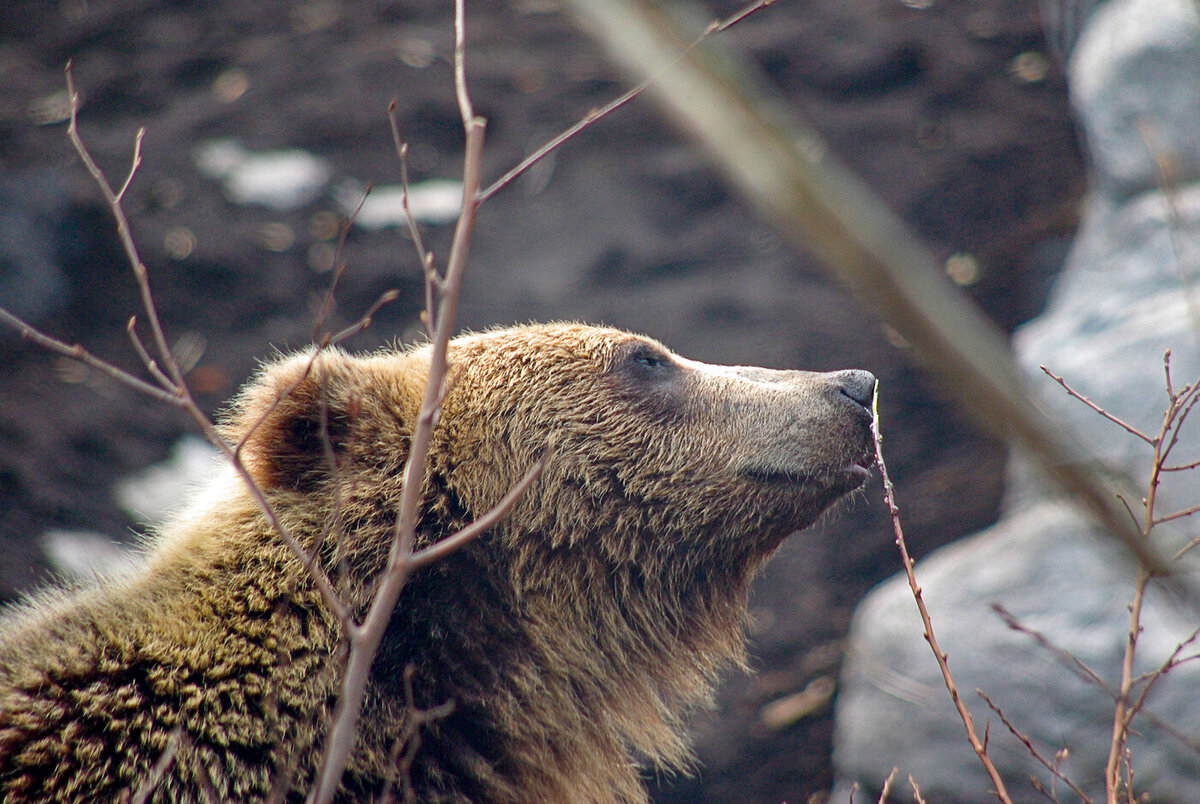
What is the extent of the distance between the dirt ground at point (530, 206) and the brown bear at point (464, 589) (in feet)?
10.9

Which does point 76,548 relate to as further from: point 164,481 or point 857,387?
point 857,387

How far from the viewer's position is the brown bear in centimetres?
202

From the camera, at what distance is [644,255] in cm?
691

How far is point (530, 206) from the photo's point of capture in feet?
23.2

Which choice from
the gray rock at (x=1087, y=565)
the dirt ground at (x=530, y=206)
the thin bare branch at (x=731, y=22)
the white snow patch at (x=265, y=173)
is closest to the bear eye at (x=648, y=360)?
the thin bare branch at (x=731, y=22)

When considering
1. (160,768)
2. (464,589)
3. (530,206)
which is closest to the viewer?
(160,768)

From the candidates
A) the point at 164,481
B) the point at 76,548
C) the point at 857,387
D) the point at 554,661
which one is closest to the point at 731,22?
the point at 857,387

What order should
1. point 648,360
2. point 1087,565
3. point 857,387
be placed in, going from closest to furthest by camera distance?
1. point 857,387
2. point 648,360
3. point 1087,565

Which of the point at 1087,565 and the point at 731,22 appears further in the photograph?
the point at 1087,565

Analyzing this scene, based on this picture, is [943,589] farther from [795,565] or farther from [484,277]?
[484,277]

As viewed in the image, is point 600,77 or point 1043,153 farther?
point 600,77

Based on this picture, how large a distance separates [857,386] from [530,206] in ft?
15.5

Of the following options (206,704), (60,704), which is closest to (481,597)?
(206,704)

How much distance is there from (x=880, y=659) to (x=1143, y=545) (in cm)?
→ 428
